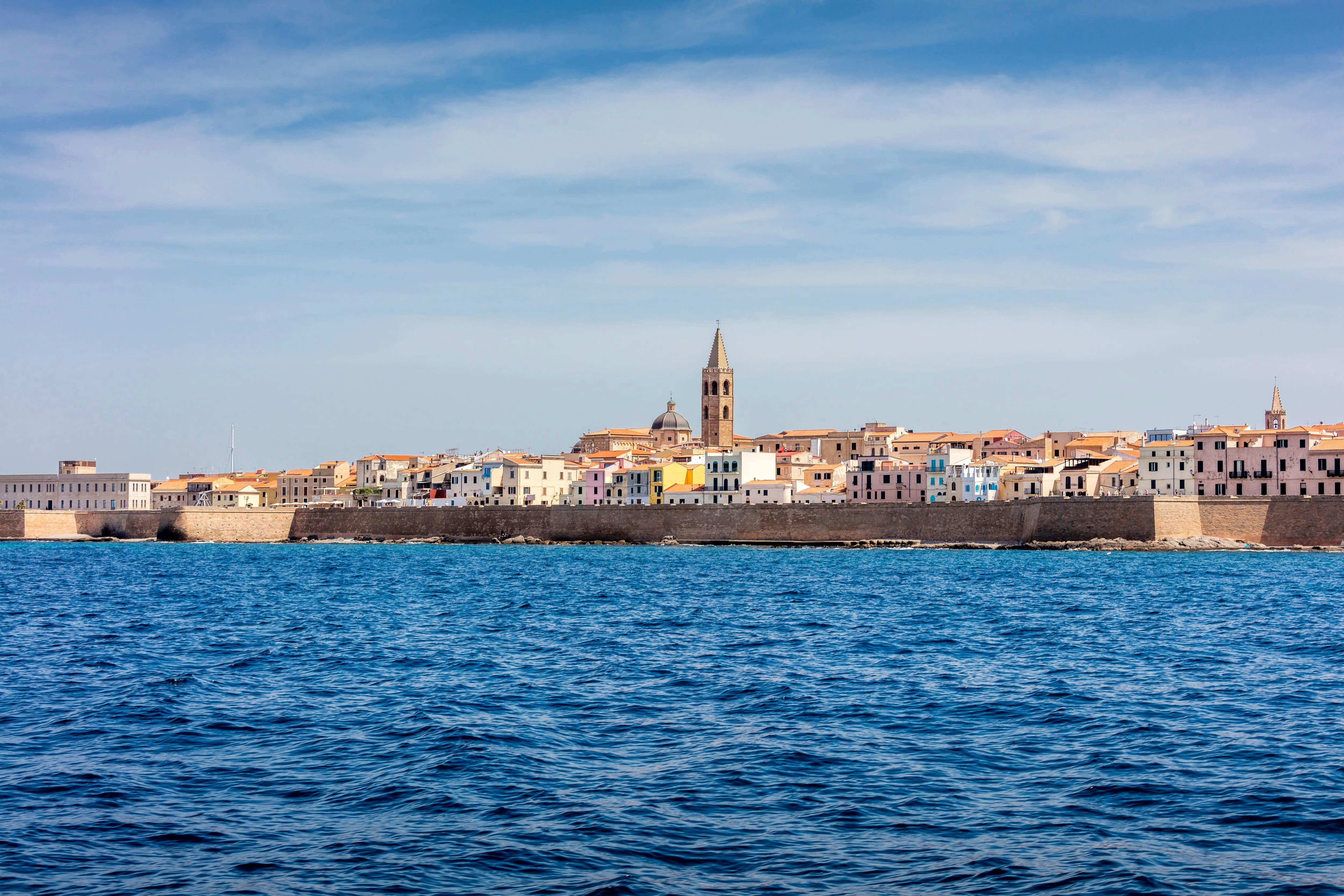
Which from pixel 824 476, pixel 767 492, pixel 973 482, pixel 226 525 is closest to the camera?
pixel 973 482

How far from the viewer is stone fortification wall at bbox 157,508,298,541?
77.9m

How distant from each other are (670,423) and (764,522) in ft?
174

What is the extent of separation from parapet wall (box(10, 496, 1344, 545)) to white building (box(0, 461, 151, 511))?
22.7ft

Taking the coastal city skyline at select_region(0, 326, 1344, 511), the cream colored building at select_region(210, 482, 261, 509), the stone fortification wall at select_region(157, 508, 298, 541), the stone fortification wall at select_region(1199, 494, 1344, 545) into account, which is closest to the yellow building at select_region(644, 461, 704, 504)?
the coastal city skyline at select_region(0, 326, 1344, 511)

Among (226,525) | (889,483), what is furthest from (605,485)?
(226,525)

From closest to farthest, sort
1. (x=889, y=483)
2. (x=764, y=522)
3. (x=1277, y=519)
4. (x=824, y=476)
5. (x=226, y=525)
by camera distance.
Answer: (x=1277, y=519), (x=764, y=522), (x=889, y=483), (x=226, y=525), (x=824, y=476)

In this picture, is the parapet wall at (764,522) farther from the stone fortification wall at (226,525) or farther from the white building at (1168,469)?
the white building at (1168,469)

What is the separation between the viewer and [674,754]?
1155 centimetres

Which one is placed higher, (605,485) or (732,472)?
(732,472)

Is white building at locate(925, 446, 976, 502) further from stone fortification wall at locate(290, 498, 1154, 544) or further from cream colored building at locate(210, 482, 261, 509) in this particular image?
cream colored building at locate(210, 482, 261, 509)

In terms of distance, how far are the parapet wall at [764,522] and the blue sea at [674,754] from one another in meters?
→ 34.0

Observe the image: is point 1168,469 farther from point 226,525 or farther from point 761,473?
point 226,525

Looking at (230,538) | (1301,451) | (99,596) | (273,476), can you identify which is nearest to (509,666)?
(99,596)

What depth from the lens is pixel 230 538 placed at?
79062 mm
